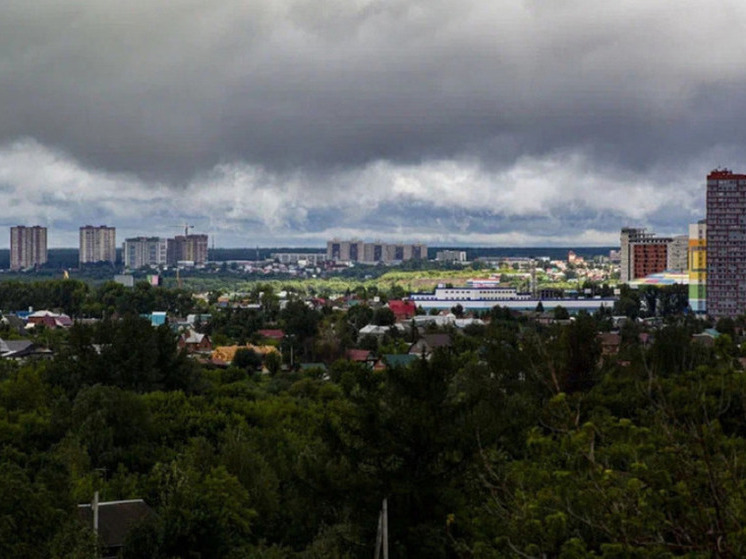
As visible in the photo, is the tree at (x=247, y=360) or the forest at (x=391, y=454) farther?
the tree at (x=247, y=360)

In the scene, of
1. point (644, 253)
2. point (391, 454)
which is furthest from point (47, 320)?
point (644, 253)

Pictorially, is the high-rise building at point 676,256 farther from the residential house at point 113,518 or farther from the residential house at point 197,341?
the residential house at point 113,518

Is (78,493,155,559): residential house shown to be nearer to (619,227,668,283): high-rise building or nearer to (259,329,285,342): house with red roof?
(259,329,285,342): house with red roof

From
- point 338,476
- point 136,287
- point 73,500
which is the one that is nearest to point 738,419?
point 338,476

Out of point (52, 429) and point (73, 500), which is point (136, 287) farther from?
point (73, 500)

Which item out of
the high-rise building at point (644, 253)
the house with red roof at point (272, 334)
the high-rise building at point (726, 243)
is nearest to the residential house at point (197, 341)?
the house with red roof at point (272, 334)

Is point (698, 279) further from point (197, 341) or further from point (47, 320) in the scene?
point (47, 320)
